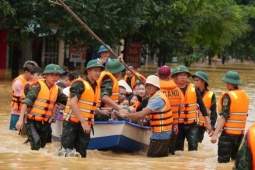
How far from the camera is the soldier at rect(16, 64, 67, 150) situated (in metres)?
9.90

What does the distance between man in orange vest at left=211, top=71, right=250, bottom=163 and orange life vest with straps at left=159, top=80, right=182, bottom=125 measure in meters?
1.06

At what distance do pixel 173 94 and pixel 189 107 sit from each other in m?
0.68

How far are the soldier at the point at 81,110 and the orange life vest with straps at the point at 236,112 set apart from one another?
185 cm

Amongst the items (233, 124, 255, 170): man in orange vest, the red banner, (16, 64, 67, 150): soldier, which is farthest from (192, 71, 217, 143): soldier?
the red banner

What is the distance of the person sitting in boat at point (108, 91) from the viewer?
10.3m

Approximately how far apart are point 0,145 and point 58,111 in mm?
1199

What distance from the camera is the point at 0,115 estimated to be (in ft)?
55.5

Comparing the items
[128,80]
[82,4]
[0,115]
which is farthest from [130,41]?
[128,80]

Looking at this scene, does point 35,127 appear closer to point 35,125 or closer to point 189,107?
point 35,125

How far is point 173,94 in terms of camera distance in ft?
34.7

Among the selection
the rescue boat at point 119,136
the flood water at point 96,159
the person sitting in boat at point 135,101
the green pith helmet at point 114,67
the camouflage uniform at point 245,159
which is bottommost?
the flood water at point 96,159

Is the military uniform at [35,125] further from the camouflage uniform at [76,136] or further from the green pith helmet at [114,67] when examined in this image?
the green pith helmet at [114,67]

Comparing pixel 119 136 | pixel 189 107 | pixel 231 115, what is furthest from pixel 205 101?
pixel 231 115

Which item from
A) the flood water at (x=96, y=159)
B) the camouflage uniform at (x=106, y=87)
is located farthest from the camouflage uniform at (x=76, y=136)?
the camouflage uniform at (x=106, y=87)
